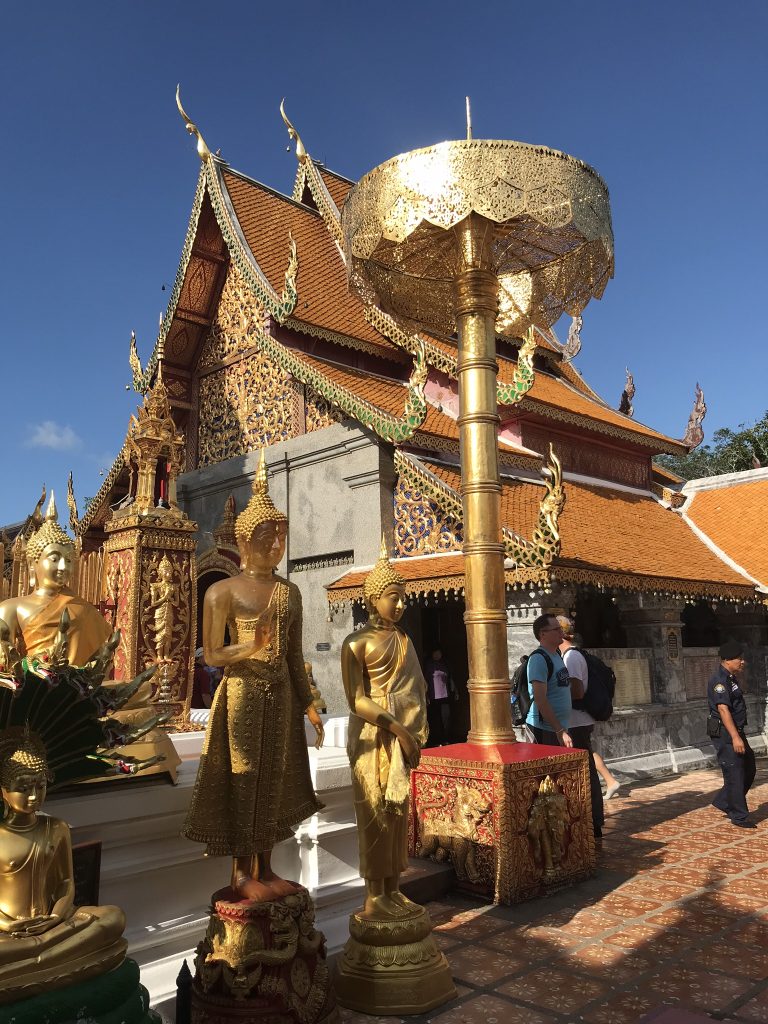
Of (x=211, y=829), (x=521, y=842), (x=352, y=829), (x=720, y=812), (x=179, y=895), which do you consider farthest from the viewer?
(x=720, y=812)

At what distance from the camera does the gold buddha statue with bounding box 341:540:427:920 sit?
309 cm

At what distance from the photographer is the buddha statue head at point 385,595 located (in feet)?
10.6

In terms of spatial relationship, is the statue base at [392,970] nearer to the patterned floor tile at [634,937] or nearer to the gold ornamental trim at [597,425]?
the patterned floor tile at [634,937]

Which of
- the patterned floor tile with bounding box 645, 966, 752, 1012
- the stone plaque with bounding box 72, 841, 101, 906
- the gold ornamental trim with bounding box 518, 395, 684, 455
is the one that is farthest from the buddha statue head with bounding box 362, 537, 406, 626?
the gold ornamental trim with bounding box 518, 395, 684, 455

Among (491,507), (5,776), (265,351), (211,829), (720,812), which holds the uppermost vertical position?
(265,351)

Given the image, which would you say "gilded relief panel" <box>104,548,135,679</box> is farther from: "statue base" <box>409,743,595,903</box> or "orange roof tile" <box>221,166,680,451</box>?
"orange roof tile" <box>221,166,680,451</box>

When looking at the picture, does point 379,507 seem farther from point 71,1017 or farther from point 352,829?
point 71,1017

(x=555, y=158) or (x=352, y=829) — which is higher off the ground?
(x=555, y=158)

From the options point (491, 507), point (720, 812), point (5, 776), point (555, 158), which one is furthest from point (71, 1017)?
point (720, 812)

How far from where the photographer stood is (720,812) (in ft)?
21.4

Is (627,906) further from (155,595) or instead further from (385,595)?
(155,595)

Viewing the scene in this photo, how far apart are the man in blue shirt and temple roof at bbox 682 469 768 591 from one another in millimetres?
5735

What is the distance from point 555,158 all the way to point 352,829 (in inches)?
148

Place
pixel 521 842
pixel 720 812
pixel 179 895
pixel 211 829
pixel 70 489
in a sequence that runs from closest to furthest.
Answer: pixel 211 829, pixel 179 895, pixel 521 842, pixel 70 489, pixel 720 812
